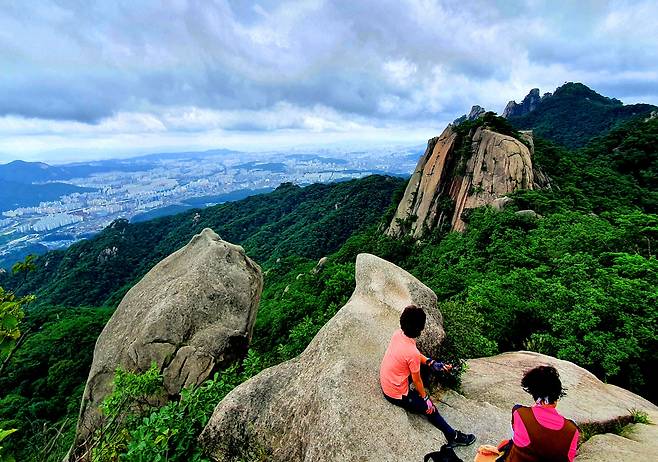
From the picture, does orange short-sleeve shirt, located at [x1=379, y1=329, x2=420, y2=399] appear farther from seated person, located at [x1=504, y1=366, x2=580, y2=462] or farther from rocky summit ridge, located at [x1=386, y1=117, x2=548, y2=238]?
rocky summit ridge, located at [x1=386, y1=117, x2=548, y2=238]

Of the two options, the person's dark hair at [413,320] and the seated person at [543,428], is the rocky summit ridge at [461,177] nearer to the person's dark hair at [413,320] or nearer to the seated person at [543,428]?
the person's dark hair at [413,320]

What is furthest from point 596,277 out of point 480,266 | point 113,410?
point 113,410

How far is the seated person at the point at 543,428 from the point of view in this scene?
3.40 m

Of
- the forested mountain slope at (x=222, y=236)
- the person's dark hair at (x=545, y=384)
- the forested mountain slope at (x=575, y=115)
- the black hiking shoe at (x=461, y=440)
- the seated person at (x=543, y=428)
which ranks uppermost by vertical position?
the forested mountain slope at (x=575, y=115)

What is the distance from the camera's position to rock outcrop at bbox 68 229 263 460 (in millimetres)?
7891

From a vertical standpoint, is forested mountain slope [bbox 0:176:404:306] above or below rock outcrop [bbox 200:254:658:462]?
below

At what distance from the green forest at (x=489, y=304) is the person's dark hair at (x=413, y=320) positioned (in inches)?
94.2

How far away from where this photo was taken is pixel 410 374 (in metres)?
4.80

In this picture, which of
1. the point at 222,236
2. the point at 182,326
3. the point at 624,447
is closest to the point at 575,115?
the point at 222,236

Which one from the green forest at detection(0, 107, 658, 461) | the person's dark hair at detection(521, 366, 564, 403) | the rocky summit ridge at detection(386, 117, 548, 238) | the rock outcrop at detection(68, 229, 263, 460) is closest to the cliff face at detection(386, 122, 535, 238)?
the rocky summit ridge at detection(386, 117, 548, 238)

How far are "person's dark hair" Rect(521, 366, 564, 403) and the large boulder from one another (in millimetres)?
1637

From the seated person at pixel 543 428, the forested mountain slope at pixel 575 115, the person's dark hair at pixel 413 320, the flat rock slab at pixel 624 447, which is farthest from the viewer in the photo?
the forested mountain slope at pixel 575 115

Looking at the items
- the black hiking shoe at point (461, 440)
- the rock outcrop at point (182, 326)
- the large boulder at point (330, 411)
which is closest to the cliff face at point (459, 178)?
the rock outcrop at point (182, 326)

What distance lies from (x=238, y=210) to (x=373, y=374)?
286ft
